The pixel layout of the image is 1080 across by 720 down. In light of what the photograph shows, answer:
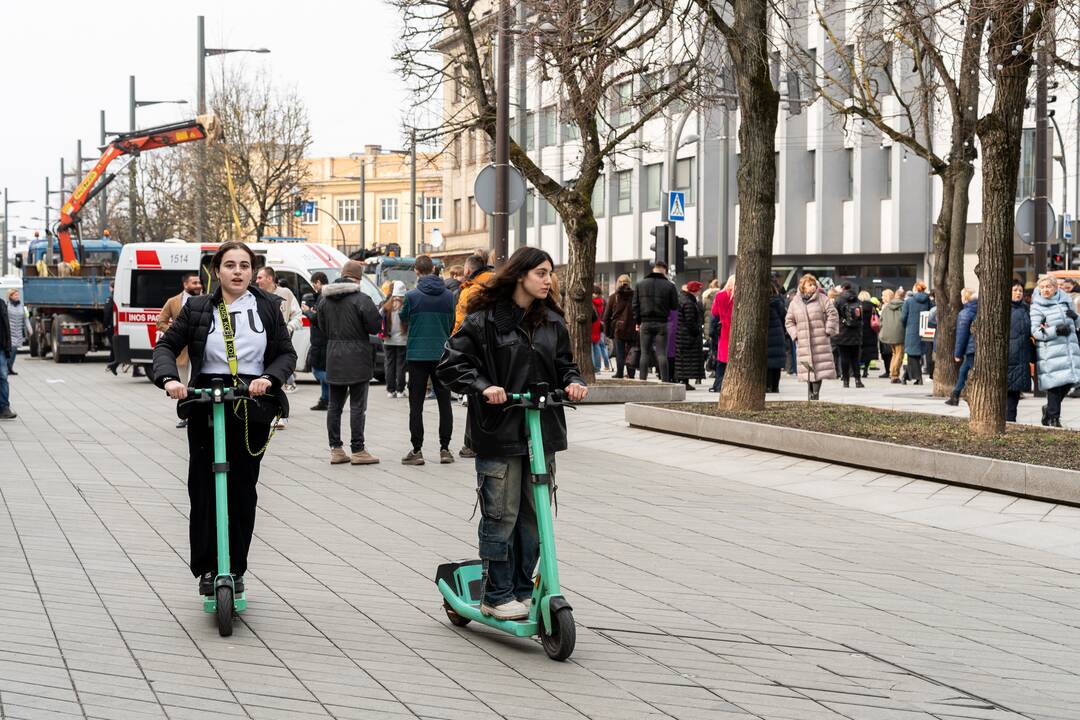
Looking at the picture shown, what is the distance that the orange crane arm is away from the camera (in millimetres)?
34531

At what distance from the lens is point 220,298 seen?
679 cm

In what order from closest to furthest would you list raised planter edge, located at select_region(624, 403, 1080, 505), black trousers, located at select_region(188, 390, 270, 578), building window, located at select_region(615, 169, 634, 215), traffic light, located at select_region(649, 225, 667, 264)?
black trousers, located at select_region(188, 390, 270, 578) < raised planter edge, located at select_region(624, 403, 1080, 505) < traffic light, located at select_region(649, 225, 667, 264) < building window, located at select_region(615, 169, 634, 215)

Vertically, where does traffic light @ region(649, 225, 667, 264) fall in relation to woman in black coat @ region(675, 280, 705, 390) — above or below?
above

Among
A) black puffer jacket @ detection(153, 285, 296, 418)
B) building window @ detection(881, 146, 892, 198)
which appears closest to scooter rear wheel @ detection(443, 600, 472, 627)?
black puffer jacket @ detection(153, 285, 296, 418)

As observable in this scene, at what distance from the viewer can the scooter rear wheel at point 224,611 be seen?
20.5 feet

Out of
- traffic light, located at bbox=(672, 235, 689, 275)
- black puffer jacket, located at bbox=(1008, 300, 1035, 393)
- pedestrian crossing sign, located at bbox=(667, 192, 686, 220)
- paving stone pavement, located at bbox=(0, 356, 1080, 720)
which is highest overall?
pedestrian crossing sign, located at bbox=(667, 192, 686, 220)

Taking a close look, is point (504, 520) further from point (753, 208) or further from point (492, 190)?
point (492, 190)

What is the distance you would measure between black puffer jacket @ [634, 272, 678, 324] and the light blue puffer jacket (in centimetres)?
727

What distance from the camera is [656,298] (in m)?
22.5

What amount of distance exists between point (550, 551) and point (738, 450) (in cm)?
842

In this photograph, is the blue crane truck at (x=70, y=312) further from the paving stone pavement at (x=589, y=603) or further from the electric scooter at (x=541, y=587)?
the electric scooter at (x=541, y=587)

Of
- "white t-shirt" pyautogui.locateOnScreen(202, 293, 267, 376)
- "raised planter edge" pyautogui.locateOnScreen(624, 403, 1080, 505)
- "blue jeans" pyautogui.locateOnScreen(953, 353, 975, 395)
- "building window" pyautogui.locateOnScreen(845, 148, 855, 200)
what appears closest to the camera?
"white t-shirt" pyautogui.locateOnScreen(202, 293, 267, 376)

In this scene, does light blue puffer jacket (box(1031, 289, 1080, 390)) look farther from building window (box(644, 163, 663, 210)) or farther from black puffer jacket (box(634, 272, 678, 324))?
building window (box(644, 163, 663, 210))

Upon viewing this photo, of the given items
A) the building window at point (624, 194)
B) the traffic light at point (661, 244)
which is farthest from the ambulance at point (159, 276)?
the building window at point (624, 194)
